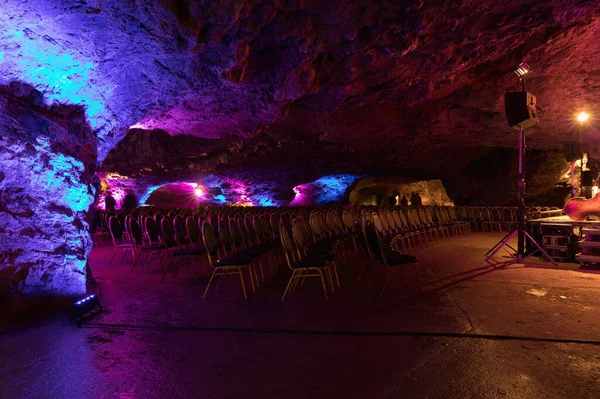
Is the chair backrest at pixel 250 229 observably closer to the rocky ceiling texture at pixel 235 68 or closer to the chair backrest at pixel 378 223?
the rocky ceiling texture at pixel 235 68

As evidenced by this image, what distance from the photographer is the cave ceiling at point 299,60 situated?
4.04m

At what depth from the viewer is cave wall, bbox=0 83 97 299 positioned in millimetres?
4020

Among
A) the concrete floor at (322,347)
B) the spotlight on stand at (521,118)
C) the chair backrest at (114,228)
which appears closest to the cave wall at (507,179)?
the spotlight on stand at (521,118)

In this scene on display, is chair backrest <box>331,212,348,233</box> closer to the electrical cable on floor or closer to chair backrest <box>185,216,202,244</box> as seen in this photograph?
chair backrest <box>185,216,202,244</box>

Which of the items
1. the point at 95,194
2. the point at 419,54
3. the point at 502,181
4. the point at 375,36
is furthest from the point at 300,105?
the point at 502,181

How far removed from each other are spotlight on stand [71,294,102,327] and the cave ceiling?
2.28 m

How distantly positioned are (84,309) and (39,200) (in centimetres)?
131

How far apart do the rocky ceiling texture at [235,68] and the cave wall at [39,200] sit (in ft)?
0.05

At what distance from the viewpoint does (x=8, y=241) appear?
4047mm

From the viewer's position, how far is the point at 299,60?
19.9ft

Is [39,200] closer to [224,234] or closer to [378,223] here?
[224,234]

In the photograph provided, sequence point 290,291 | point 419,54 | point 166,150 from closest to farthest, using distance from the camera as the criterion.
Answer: point 290,291 → point 419,54 → point 166,150

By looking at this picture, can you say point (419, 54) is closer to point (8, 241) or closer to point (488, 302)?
point (488, 302)

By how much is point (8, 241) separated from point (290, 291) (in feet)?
10.7
